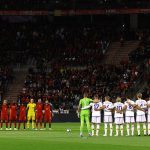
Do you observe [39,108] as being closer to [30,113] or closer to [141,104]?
[30,113]

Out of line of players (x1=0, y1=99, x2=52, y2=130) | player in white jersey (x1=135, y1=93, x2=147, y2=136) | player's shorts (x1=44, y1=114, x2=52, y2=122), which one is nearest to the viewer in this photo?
player in white jersey (x1=135, y1=93, x2=147, y2=136)

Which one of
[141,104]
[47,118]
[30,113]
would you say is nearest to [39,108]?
[47,118]

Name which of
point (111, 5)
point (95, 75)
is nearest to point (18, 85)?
point (95, 75)

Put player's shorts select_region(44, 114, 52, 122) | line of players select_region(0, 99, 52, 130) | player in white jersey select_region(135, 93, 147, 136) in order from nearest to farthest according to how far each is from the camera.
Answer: player in white jersey select_region(135, 93, 147, 136) → line of players select_region(0, 99, 52, 130) → player's shorts select_region(44, 114, 52, 122)

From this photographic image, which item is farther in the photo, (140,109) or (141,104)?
(141,104)

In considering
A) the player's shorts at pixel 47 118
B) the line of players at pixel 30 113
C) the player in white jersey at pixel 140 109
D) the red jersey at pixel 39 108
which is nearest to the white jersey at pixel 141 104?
the player in white jersey at pixel 140 109

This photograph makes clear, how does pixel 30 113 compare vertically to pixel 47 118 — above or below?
above

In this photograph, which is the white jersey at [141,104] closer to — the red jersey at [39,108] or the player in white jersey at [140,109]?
the player in white jersey at [140,109]

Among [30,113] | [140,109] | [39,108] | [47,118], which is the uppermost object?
[39,108]

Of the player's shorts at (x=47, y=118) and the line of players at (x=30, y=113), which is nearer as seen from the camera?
the line of players at (x=30, y=113)

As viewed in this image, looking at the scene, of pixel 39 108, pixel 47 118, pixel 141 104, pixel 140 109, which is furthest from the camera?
pixel 39 108

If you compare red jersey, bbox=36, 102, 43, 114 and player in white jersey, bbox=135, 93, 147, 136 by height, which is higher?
red jersey, bbox=36, 102, 43, 114

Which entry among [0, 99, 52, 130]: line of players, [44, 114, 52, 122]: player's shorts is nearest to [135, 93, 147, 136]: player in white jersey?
[0, 99, 52, 130]: line of players

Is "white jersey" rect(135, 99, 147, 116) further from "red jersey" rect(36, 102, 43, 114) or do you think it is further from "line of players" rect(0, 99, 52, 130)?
"red jersey" rect(36, 102, 43, 114)
